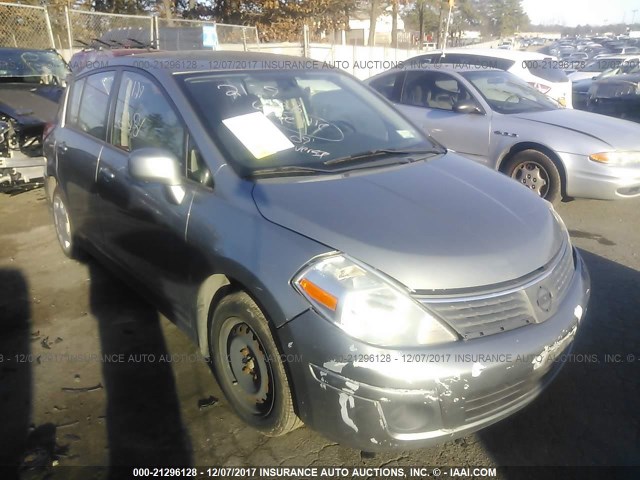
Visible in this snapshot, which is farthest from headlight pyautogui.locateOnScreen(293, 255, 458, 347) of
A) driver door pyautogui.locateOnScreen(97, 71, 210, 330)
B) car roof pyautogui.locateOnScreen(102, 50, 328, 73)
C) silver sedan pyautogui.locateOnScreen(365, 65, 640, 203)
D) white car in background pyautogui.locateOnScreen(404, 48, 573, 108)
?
white car in background pyautogui.locateOnScreen(404, 48, 573, 108)

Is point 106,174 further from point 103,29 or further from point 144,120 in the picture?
point 103,29

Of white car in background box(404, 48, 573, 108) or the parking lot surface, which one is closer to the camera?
the parking lot surface

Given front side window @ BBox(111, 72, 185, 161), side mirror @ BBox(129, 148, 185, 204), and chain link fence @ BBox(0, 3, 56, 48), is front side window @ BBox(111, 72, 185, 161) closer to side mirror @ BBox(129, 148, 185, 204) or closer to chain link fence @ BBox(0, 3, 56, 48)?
side mirror @ BBox(129, 148, 185, 204)

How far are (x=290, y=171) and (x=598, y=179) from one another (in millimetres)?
4039

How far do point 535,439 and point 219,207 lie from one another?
187cm

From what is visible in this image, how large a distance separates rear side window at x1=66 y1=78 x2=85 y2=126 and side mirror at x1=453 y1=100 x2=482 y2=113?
400cm

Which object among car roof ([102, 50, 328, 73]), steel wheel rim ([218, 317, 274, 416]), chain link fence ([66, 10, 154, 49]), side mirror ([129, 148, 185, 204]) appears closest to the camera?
steel wheel rim ([218, 317, 274, 416])

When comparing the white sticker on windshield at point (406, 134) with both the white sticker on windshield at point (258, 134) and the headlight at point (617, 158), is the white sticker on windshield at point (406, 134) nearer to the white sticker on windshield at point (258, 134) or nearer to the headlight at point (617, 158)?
the white sticker on windshield at point (258, 134)

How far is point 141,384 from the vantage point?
292 centimetres

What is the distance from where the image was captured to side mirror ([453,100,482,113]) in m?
5.97

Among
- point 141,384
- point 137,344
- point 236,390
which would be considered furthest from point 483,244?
point 137,344

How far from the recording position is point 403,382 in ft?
6.36

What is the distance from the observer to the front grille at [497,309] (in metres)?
2.02

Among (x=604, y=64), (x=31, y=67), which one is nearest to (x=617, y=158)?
(x=31, y=67)
